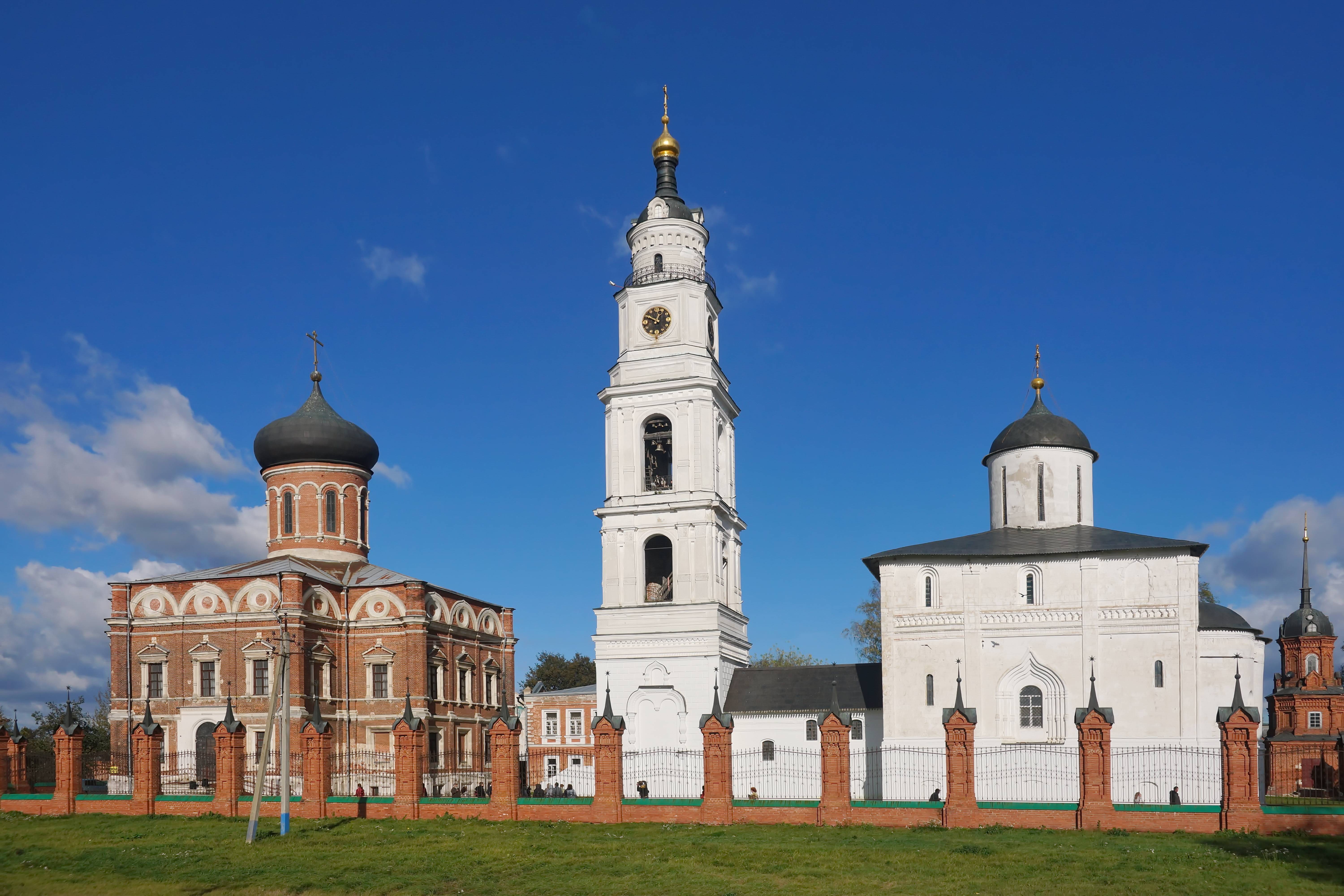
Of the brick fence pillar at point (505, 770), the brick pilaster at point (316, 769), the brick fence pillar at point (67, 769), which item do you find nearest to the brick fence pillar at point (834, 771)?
the brick fence pillar at point (505, 770)

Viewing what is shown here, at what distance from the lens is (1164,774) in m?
26.5

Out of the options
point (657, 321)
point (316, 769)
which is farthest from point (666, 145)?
point (316, 769)

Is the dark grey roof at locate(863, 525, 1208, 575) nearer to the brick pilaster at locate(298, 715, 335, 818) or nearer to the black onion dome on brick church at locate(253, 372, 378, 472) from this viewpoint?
the brick pilaster at locate(298, 715, 335, 818)

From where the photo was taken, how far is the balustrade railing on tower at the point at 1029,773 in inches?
1067

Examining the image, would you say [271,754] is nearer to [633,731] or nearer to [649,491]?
[633,731]

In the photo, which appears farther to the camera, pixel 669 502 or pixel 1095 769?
pixel 669 502

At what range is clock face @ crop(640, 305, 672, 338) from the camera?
34625mm

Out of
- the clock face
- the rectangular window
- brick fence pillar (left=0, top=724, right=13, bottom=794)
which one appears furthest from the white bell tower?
brick fence pillar (left=0, top=724, right=13, bottom=794)

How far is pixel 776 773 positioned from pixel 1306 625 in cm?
3088

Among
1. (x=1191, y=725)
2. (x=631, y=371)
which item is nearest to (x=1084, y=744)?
(x=1191, y=725)

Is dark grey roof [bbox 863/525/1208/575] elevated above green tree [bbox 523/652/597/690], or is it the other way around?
dark grey roof [bbox 863/525/1208/575]

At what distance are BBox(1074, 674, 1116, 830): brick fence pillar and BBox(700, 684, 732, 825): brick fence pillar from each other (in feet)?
21.4

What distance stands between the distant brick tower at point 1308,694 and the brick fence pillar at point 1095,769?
60.2 ft

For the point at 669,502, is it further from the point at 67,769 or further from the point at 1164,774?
the point at 67,769
